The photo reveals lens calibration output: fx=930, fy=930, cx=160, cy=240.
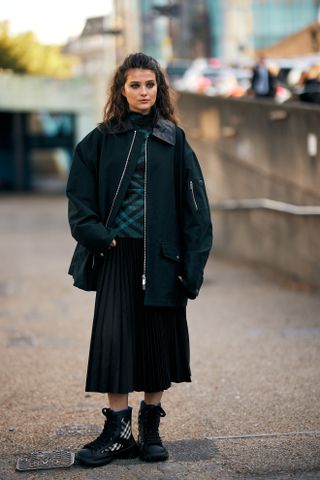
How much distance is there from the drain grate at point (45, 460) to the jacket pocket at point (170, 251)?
1056 millimetres

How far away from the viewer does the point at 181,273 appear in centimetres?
429

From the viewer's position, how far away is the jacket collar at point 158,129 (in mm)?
4281

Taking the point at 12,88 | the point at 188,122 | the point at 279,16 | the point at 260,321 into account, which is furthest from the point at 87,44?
the point at 260,321

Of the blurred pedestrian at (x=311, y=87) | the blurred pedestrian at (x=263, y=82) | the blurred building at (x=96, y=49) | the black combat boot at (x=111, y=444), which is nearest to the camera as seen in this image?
the black combat boot at (x=111, y=444)

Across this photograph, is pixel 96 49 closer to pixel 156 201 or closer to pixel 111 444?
pixel 156 201

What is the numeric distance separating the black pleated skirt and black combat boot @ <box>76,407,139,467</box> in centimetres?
17

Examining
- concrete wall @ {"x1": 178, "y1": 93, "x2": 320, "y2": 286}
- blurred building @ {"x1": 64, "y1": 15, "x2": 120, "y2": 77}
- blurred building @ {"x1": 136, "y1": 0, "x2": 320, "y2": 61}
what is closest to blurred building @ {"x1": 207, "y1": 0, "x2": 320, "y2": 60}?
blurred building @ {"x1": 136, "y1": 0, "x2": 320, "y2": 61}

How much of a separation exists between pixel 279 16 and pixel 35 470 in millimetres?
79201

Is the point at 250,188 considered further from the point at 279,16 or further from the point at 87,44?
the point at 279,16

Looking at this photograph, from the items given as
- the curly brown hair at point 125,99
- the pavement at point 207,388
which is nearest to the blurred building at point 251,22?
the pavement at point 207,388

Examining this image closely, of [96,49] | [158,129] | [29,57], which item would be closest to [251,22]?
[96,49]

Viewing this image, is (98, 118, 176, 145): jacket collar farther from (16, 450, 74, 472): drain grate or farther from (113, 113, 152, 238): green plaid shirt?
(16, 450, 74, 472): drain grate

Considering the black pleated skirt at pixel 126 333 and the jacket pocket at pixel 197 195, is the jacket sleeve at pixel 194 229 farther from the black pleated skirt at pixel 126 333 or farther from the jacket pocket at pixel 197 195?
the black pleated skirt at pixel 126 333

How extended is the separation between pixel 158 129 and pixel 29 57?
40.6 meters
